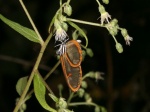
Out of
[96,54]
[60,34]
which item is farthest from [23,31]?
[96,54]

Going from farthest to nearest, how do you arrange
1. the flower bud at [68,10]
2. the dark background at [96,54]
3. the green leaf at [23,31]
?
the dark background at [96,54], the green leaf at [23,31], the flower bud at [68,10]

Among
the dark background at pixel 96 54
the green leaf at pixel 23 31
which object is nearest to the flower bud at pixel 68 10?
the green leaf at pixel 23 31

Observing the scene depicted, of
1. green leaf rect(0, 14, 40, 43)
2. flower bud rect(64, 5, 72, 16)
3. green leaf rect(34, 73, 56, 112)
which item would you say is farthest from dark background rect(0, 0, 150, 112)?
flower bud rect(64, 5, 72, 16)

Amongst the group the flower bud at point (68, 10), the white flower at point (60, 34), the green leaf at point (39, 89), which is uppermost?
the flower bud at point (68, 10)

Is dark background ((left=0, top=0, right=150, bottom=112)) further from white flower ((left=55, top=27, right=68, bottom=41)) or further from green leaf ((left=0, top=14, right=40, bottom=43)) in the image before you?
white flower ((left=55, top=27, right=68, bottom=41))

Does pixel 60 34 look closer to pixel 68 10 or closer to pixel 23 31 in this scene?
pixel 68 10

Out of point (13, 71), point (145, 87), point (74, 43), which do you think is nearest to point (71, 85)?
point (74, 43)

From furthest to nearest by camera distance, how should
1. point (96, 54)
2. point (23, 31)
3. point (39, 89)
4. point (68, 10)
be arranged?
point (96, 54) < point (23, 31) < point (39, 89) < point (68, 10)

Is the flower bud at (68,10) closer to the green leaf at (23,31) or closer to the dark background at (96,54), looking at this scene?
the green leaf at (23,31)

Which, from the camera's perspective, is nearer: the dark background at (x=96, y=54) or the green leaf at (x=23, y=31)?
the green leaf at (x=23, y=31)

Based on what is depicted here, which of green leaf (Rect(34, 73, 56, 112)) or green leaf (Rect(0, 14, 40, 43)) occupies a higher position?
green leaf (Rect(0, 14, 40, 43))
